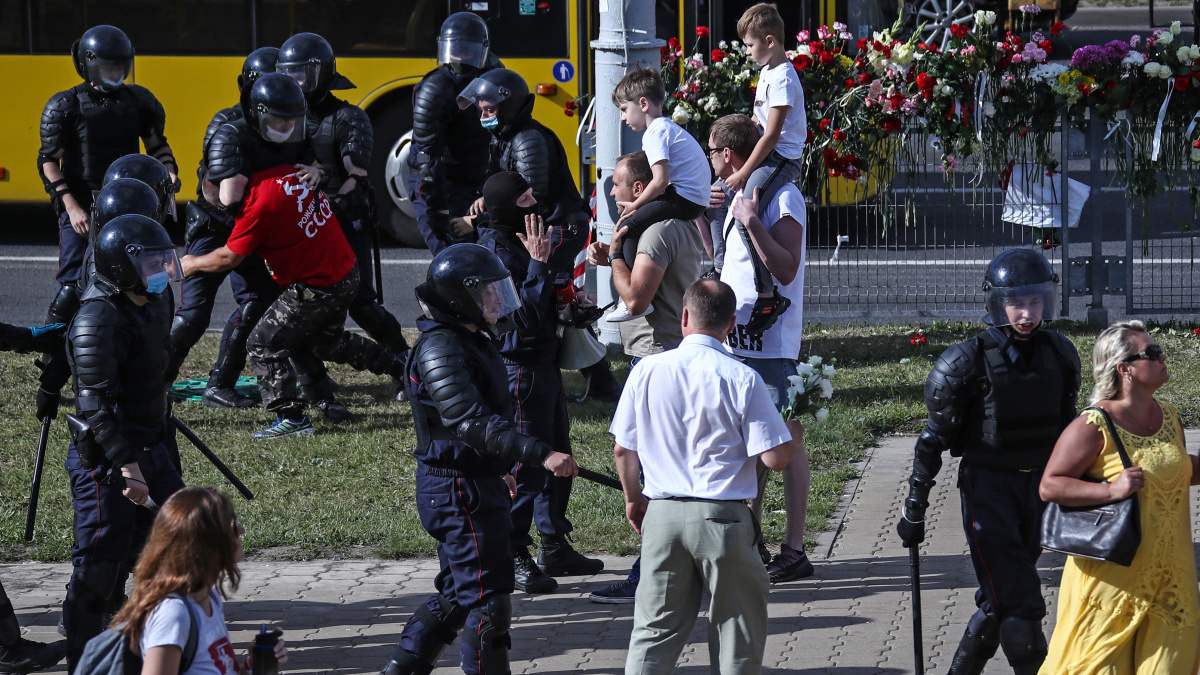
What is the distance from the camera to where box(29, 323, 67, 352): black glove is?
5484 millimetres

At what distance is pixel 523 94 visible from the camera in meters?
7.54

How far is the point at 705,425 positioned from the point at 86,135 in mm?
5715

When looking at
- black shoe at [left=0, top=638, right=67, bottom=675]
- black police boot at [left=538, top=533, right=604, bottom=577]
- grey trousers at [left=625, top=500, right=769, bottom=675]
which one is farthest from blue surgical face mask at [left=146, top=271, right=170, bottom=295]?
black police boot at [left=538, top=533, right=604, bottom=577]

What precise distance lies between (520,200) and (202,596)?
2.89m

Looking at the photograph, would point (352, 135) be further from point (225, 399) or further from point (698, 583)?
point (698, 583)

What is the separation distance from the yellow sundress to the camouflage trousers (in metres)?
4.91

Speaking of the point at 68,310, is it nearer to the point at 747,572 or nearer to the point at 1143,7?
the point at 747,572

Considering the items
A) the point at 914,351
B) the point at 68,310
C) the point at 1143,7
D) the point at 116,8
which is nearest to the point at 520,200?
the point at 68,310

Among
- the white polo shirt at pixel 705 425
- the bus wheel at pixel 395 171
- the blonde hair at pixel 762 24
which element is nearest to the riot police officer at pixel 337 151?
the blonde hair at pixel 762 24

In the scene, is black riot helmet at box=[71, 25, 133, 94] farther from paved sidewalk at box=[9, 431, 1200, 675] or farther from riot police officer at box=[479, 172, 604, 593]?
riot police officer at box=[479, 172, 604, 593]

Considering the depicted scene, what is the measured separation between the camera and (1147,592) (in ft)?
13.5

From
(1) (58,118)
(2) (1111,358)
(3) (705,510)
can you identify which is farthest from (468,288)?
(1) (58,118)

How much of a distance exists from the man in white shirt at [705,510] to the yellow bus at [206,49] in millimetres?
9714

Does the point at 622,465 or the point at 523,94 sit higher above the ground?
the point at 523,94
